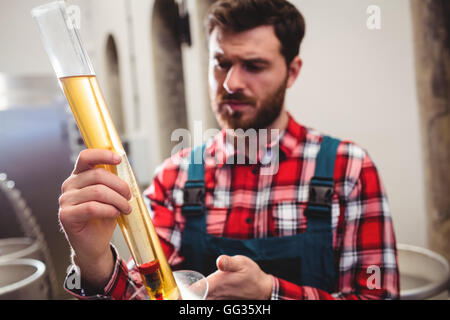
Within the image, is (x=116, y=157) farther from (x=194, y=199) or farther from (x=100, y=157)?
(x=194, y=199)

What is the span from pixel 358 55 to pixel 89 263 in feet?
1.40

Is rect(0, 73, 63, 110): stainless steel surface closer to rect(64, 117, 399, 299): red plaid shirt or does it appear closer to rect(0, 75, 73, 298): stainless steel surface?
rect(0, 75, 73, 298): stainless steel surface

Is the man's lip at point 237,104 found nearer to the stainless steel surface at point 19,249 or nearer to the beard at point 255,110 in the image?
the beard at point 255,110

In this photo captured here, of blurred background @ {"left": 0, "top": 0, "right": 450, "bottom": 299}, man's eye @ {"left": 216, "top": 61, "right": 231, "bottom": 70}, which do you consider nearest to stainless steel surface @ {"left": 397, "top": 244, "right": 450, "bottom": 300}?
blurred background @ {"left": 0, "top": 0, "right": 450, "bottom": 299}

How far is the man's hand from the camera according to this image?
0.45m

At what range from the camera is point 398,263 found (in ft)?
1.81

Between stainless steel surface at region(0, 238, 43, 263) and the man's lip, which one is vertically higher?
the man's lip

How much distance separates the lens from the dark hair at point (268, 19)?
50 centimetres

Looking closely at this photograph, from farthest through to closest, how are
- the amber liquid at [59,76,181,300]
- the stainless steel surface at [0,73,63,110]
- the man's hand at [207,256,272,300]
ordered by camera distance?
the stainless steel surface at [0,73,63,110] → the man's hand at [207,256,272,300] → the amber liquid at [59,76,181,300]

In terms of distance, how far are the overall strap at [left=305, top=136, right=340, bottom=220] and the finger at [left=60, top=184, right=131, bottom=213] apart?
273 millimetres

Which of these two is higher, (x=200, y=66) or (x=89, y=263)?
(x=200, y=66)
